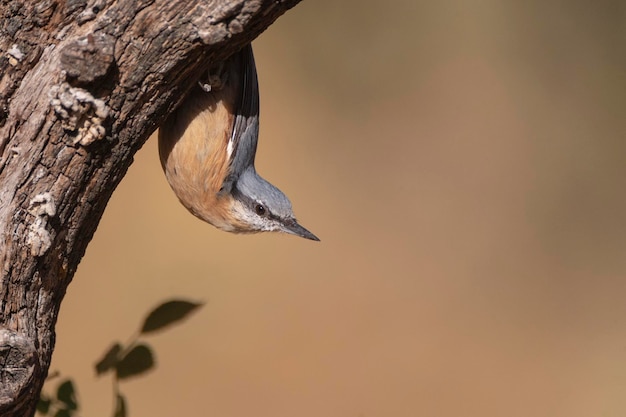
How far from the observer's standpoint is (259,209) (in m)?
1.99

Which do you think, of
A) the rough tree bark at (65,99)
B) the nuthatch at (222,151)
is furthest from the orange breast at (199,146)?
the rough tree bark at (65,99)

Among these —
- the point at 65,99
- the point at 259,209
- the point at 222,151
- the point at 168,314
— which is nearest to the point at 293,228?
the point at 259,209

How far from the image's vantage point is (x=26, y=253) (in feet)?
3.90

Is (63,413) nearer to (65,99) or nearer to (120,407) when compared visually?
(120,407)

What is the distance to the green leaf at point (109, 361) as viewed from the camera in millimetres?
1229

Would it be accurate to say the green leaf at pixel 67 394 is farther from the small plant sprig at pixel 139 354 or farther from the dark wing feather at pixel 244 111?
the dark wing feather at pixel 244 111

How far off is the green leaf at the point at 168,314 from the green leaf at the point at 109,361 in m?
0.08

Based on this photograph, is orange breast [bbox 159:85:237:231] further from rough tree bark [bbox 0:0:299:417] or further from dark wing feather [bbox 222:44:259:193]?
rough tree bark [bbox 0:0:299:417]

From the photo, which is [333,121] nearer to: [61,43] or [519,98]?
[519,98]

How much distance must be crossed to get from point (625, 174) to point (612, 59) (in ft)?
1.85

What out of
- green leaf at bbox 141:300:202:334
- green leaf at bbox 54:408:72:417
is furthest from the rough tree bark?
green leaf at bbox 141:300:202:334

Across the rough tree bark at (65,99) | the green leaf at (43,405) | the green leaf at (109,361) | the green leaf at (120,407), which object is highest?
the rough tree bark at (65,99)

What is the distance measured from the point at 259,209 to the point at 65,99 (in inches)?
35.1

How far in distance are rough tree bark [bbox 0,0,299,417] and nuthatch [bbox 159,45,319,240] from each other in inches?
15.1
